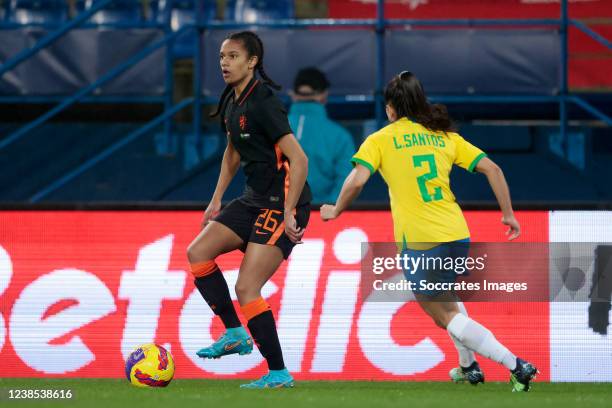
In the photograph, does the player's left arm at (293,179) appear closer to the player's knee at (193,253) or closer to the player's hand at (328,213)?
the player's hand at (328,213)

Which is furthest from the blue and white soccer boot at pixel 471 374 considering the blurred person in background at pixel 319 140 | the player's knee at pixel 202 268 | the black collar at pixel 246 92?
the blurred person in background at pixel 319 140

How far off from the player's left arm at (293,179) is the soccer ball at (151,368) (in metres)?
1.10

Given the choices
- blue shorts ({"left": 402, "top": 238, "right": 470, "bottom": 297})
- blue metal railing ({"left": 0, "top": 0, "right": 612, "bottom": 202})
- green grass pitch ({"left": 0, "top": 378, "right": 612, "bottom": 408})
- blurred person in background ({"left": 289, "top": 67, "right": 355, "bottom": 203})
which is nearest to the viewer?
green grass pitch ({"left": 0, "top": 378, "right": 612, "bottom": 408})

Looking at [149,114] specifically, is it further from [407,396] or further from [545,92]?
[407,396]

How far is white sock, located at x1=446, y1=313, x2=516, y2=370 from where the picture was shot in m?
6.93

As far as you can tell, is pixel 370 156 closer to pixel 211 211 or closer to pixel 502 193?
pixel 502 193

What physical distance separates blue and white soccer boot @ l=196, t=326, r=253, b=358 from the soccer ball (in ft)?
0.94

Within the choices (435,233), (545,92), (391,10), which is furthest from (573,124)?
(435,233)

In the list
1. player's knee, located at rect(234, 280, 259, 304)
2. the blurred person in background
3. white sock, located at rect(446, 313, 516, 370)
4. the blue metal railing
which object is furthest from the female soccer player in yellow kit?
the blue metal railing

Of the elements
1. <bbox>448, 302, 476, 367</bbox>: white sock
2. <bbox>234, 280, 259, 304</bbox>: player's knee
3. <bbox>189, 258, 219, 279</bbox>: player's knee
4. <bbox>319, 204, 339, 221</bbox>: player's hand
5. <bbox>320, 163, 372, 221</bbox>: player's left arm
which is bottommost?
<bbox>448, 302, 476, 367</bbox>: white sock

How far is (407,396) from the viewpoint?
6.69m

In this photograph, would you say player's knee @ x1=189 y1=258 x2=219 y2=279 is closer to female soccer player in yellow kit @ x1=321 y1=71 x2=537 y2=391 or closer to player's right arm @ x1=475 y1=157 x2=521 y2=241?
female soccer player in yellow kit @ x1=321 y1=71 x2=537 y2=391

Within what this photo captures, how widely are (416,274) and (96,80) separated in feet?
18.6

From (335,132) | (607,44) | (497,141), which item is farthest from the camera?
(497,141)
